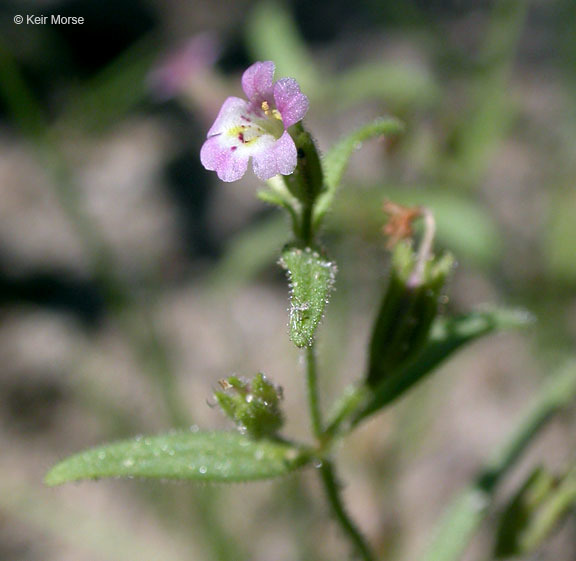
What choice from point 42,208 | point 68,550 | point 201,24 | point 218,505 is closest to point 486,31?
point 201,24

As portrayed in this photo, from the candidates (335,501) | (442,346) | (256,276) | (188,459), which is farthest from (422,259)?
(256,276)

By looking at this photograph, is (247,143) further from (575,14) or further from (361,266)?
(575,14)

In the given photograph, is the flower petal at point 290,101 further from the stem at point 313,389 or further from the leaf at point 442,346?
the leaf at point 442,346

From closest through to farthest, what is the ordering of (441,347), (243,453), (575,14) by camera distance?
(243,453) < (441,347) < (575,14)

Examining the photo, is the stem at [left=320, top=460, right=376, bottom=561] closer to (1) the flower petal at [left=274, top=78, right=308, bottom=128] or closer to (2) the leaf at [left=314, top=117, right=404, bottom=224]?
(2) the leaf at [left=314, top=117, right=404, bottom=224]

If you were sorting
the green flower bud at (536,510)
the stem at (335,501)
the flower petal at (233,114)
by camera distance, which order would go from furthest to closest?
the green flower bud at (536,510) → the stem at (335,501) → the flower petal at (233,114)

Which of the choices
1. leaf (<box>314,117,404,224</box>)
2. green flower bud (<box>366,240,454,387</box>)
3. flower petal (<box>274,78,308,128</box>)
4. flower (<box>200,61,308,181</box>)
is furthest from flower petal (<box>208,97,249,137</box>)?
green flower bud (<box>366,240,454,387</box>)

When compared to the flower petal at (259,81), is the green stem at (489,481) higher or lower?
lower

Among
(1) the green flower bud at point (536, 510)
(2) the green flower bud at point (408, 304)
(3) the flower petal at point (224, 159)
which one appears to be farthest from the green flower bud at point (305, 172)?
(1) the green flower bud at point (536, 510)
